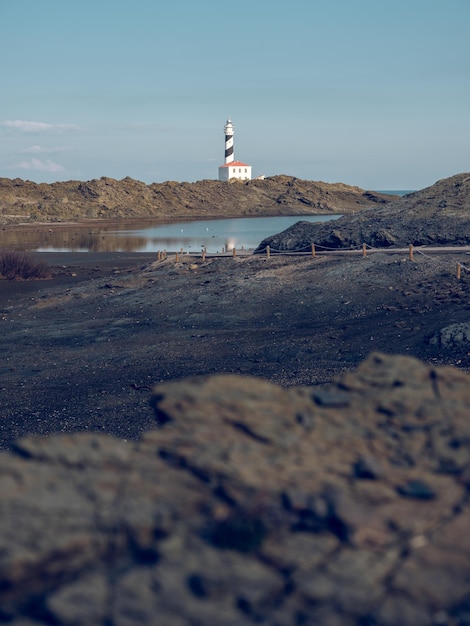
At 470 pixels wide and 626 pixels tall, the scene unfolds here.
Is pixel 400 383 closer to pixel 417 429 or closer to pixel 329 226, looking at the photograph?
pixel 417 429

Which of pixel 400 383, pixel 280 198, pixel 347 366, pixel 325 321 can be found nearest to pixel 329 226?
pixel 325 321

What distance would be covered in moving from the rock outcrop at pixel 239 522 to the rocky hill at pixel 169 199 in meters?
104

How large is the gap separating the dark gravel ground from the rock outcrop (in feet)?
30.1

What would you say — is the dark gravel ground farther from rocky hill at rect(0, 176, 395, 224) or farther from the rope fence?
rocky hill at rect(0, 176, 395, 224)

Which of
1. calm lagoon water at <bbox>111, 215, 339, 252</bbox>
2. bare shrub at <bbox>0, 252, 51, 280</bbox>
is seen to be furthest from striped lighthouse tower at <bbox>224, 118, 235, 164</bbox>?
bare shrub at <bbox>0, 252, 51, 280</bbox>

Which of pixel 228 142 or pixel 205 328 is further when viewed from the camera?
pixel 228 142

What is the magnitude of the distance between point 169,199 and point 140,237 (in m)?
57.5

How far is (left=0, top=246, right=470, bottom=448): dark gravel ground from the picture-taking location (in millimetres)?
17547

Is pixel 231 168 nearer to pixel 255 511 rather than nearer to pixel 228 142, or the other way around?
pixel 228 142

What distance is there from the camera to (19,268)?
4219 cm

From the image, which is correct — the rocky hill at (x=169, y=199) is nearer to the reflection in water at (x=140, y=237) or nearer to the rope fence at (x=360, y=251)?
the reflection in water at (x=140, y=237)

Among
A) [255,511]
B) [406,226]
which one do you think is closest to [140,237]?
[406,226]

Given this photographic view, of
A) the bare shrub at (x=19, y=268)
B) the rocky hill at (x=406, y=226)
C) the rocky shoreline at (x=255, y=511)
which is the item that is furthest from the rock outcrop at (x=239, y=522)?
the bare shrub at (x=19, y=268)

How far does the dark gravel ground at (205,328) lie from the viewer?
17547 millimetres
